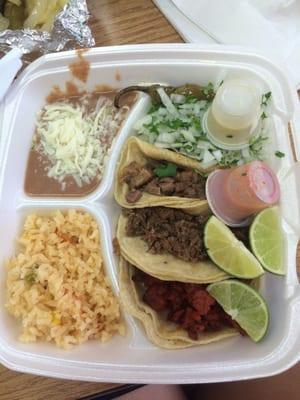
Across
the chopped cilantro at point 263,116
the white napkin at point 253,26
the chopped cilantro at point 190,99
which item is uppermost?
the white napkin at point 253,26

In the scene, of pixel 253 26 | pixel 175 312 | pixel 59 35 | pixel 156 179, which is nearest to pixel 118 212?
pixel 156 179

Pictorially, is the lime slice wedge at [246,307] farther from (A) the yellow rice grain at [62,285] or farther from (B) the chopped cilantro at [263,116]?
(B) the chopped cilantro at [263,116]

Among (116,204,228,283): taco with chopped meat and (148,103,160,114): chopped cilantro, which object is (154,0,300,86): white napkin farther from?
(116,204,228,283): taco with chopped meat

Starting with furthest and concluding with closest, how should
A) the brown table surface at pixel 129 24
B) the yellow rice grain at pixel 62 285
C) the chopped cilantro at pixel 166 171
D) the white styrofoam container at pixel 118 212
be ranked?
the brown table surface at pixel 129 24
the chopped cilantro at pixel 166 171
the yellow rice grain at pixel 62 285
the white styrofoam container at pixel 118 212

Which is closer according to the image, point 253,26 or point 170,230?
point 170,230

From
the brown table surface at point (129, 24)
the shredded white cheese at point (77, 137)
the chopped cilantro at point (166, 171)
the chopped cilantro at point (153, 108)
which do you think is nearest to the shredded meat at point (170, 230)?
the chopped cilantro at point (166, 171)

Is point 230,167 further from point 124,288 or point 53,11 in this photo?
point 53,11

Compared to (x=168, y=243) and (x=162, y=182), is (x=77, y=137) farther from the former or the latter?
(x=168, y=243)

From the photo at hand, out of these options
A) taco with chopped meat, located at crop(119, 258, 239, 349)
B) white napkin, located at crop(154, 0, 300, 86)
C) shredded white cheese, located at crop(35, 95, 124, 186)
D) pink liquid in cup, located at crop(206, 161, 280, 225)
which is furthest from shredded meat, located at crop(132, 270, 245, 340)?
white napkin, located at crop(154, 0, 300, 86)
